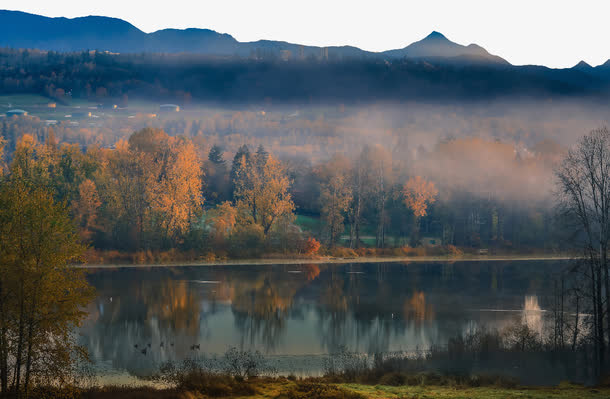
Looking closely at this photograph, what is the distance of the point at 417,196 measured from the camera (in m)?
95.9

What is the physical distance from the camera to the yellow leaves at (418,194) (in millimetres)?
93756

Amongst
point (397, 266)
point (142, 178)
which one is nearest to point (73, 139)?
point (142, 178)

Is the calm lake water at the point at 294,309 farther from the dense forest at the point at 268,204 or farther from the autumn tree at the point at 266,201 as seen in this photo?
the autumn tree at the point at 266,201

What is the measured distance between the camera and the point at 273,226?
9044cm

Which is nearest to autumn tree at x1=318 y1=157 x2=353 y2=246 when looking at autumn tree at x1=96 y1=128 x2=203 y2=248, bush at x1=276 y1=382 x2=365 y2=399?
autumn tree at x1=96 y1=128 x2=203 y2=248

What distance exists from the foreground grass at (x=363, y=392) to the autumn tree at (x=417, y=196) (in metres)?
67.3

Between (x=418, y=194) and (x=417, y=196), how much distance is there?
14.4 inches

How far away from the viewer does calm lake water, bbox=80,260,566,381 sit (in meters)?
37.1

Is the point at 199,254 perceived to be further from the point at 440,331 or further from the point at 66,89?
the point at 66,89

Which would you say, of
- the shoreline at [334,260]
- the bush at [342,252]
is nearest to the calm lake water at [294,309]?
the shoreline at [334,260]

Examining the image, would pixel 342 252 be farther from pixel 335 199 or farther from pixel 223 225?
pixel 223 225

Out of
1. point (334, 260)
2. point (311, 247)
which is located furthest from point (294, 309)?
point (311, 247)

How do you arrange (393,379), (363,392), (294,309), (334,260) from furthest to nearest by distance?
1. (334,260)
2. (294,309)
3. (393,379)
4. (363,392)

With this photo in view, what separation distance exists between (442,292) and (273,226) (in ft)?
122
